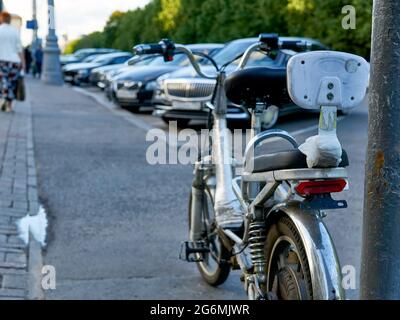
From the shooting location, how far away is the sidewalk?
4281mm

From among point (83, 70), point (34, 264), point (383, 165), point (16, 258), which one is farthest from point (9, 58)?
point (83, 70)

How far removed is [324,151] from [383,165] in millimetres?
314

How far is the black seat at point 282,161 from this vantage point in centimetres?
254

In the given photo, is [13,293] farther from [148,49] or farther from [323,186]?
[323,186]

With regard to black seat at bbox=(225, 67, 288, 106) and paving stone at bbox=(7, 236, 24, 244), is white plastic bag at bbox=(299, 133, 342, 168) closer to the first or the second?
black seat at bbox=(225, 67, 288, 106)

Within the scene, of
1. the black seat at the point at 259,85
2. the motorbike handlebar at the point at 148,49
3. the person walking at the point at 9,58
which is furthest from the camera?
the person walking at the point at 9,58

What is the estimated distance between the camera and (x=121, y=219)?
586 centimetres

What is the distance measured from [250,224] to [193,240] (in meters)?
1.37

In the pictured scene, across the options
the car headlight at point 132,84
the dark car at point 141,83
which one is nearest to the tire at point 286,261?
the dark car at point 141,83

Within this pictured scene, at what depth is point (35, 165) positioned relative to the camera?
8.05m

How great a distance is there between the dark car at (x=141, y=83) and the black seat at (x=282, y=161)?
39.5ft

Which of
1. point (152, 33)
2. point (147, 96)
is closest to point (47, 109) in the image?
point (147, 96)

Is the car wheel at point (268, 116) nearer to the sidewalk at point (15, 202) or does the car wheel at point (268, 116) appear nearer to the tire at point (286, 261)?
the tire at point (286, 261)

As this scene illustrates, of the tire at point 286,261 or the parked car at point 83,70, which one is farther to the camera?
the parked car at point 83,70
